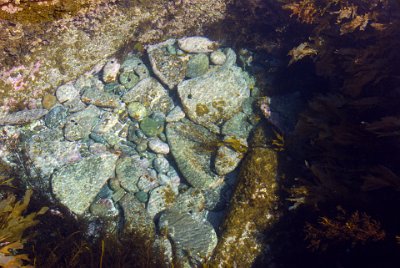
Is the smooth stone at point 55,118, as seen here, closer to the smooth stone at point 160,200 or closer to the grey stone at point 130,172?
the grey stone at point 130,172

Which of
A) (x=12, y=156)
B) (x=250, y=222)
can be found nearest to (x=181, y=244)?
(x=250, y=222)

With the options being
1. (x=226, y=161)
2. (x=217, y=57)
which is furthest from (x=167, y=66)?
Answer: (x=226, y=161)

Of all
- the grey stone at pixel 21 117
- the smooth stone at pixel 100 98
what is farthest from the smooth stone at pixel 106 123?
the grey stone at pixel 21 117

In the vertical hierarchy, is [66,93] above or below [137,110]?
above

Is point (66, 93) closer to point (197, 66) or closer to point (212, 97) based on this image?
point (197, 66)

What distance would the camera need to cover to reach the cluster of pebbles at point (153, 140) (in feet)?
14.1

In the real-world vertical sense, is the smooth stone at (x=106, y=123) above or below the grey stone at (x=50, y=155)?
above

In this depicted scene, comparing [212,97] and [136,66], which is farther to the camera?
[136,66]

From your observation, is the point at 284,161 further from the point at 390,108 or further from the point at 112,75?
the point at 112,75

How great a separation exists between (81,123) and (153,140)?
131 cm

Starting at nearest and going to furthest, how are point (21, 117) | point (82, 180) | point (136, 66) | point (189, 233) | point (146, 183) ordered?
point (189, 233) → point (82, 180) → point (146, 183) → point (21, 117) → point (136, 66)

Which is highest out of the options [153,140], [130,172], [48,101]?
[48,101]

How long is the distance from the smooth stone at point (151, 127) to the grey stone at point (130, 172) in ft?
1.74

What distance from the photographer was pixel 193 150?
→ 4.59m
